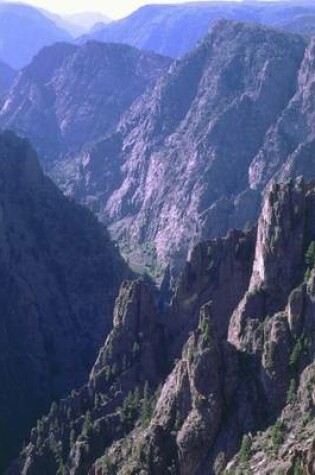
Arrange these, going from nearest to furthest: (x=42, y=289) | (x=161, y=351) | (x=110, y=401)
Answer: (x=110, y=401) < (x=161, y=351) < (x=42, y=289)

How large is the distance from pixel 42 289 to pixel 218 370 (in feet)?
230

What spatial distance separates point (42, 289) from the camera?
146 metres

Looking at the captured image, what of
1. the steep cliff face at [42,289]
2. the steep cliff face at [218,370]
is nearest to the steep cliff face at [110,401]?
the steep cliff face at [218,370]

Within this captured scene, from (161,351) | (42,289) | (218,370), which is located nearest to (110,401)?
(161,351)

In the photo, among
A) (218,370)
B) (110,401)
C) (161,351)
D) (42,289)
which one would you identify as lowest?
(110,401)

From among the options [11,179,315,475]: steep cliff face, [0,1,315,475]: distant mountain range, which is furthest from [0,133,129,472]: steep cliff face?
[11,179,315,475]: steep cliff face

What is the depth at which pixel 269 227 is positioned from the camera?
9050 cm

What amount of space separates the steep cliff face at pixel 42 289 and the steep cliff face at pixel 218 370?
920 inches

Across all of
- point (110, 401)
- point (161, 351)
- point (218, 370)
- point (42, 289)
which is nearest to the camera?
point (218, 370)

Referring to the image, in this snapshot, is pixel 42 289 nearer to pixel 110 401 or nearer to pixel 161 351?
pixel 161 351

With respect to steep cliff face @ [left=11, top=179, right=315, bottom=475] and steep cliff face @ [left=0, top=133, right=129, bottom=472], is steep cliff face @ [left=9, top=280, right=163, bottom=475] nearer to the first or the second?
steep cliff face @ [left=11, top=179, right=315, bottom=475]

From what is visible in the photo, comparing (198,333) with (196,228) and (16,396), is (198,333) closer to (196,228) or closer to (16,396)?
(16,396)

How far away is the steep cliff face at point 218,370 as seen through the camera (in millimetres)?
76188

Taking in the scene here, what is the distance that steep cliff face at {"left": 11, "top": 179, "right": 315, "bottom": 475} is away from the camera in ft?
250
